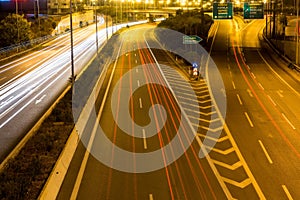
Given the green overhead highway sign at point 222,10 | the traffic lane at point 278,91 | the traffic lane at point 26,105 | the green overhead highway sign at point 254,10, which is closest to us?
the traffic lane at point 26,105

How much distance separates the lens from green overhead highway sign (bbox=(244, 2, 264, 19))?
59503mm

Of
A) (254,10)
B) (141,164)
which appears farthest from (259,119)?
(254,10)

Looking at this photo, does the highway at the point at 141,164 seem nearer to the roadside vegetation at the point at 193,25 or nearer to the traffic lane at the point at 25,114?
the traffic lane at the point at 25,114

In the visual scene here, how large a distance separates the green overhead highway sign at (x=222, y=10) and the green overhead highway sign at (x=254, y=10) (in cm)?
413

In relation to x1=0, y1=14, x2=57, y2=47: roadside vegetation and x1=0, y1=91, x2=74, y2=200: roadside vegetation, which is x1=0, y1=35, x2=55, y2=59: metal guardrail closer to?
x1=0, y1=14, x2=57, y2=47: roadside vegetation

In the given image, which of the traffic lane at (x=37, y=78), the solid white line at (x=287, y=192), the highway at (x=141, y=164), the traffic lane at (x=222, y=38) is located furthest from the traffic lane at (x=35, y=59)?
the solid white line at (x=287, y=192)

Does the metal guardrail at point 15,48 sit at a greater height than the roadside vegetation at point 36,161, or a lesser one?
greater

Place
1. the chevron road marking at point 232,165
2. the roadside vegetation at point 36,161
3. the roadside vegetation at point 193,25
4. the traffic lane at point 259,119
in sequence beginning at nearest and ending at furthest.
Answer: the roadside vegetation at point 36,161 < the traffic lane at point 259,119 < the chevron road marking at point 232,165 < the roadside vegetation at point 193,25

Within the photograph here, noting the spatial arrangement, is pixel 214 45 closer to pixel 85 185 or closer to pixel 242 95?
pixel 242 95

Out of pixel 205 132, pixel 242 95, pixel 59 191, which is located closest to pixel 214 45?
pixel 242 95

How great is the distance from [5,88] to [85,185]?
25.0 metres

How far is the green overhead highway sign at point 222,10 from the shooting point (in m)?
56.5

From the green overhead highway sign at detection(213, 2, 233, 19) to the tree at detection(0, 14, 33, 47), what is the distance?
3138 centimetres

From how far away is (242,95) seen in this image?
3544 cm
